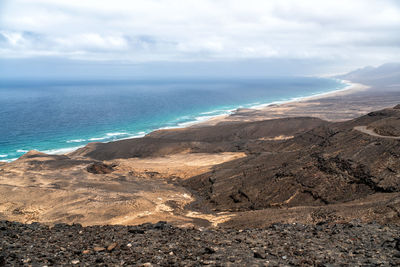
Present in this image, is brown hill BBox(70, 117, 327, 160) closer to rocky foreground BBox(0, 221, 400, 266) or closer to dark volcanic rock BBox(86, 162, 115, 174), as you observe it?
dark volcanic rock BBox(86, 162, 115, 174)

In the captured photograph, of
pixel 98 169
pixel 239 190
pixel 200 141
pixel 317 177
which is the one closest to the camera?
pixel 317 177

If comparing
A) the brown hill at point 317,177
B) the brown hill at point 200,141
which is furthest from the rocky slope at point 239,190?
the brown hill at point 200,141

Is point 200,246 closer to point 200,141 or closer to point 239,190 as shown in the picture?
point 239,190

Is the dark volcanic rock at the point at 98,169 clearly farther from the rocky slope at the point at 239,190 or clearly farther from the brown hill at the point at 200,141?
the brown hill at the point at 200,141

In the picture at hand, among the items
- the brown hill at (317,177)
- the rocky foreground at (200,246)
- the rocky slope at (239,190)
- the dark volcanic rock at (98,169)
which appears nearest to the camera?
the rocky foreground at (200,246)

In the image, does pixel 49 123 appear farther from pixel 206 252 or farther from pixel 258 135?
pixel 206 252

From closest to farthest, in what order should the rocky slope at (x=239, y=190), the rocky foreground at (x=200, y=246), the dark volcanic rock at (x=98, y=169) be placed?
the rocky foreground at (x=200, y=246) < the rocky slope at (x=239, y=190) < the dark volcanic rock at (x=98, y=169)

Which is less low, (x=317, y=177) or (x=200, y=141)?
(x=317, y=177)

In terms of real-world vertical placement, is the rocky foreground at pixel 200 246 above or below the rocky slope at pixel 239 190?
above

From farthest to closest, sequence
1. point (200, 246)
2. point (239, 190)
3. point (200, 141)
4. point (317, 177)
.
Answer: point (200, 141) < point (239, 190) < point (317, 177) < point (200, 246)

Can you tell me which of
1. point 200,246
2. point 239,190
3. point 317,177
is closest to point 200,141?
point 239,190
